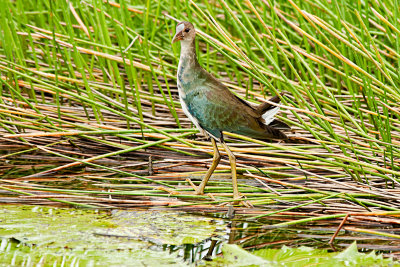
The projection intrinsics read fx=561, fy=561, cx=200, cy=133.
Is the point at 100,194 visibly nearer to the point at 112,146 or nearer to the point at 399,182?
the point at 112,146

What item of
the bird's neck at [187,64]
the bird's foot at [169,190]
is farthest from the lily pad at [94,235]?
the bird's neck at [187,64]

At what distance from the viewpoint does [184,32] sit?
115 inches

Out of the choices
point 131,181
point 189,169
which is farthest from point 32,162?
point 189,169

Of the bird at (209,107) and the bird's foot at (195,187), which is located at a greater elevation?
the bird at (209,107)

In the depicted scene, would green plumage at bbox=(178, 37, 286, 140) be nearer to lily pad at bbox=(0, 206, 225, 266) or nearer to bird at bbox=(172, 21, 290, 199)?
bird at bbox=(172, 21, 290, 199)

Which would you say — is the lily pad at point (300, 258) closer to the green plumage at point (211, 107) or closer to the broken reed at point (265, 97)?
the broken reed at point (265, 97)

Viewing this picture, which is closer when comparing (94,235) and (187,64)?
(94,235)

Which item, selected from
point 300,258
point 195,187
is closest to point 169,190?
point 195,187

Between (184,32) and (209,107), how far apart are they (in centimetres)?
42

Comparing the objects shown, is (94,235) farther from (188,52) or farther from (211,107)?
(188,52)

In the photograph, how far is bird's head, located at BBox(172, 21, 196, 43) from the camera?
2906 millimetres

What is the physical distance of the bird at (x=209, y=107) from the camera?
9.34 ft

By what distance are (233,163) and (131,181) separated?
0.62m

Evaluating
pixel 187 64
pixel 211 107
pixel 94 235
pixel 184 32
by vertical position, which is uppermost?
pixel 184 32
